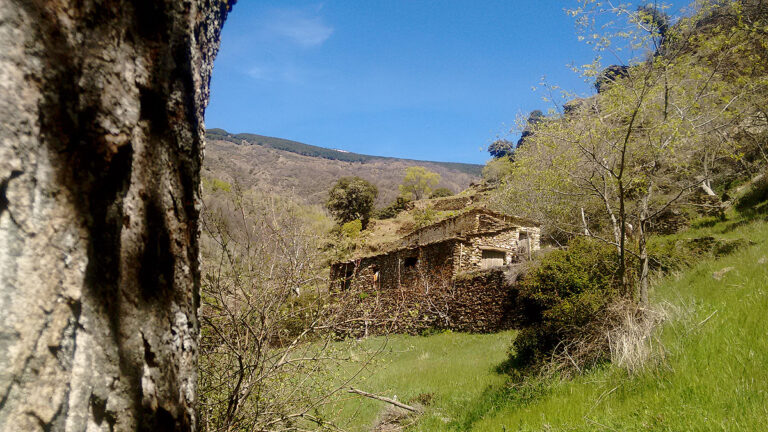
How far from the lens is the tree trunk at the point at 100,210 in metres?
0.99

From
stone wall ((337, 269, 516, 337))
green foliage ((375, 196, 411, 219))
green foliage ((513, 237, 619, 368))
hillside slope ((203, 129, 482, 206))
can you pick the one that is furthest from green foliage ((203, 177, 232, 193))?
hillside slope ((203, 129, 482, 206))

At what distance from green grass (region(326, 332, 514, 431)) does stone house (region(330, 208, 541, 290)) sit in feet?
15.3

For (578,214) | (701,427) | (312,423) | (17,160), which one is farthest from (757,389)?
(578,214)

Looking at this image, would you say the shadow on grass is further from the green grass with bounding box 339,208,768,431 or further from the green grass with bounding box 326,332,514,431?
the green grass with bounding box 326,332,514,431

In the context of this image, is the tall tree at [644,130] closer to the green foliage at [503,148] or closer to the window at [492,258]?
the window at [492,258]

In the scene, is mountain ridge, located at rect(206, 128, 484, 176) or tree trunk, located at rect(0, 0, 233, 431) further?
mountain ridge, located at rect(206, 128, 484, 176)

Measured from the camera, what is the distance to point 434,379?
9.44 m

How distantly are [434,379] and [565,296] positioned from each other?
11.1 feet

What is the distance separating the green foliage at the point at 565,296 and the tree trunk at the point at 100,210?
21.8 ft

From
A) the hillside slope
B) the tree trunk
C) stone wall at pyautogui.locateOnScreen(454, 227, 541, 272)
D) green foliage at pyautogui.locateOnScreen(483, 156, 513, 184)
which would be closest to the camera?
the tree trunk

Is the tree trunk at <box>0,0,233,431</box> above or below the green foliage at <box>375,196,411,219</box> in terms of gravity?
below

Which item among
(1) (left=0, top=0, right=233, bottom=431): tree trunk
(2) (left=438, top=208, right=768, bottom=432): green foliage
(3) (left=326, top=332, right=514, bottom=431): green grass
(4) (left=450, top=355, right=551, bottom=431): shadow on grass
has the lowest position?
(3) (left=326, top=332, right=514, bottom=431): green grass

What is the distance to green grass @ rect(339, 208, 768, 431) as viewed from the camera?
4.04 m

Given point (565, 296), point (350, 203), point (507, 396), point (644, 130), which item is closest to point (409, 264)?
point (565, 296)
